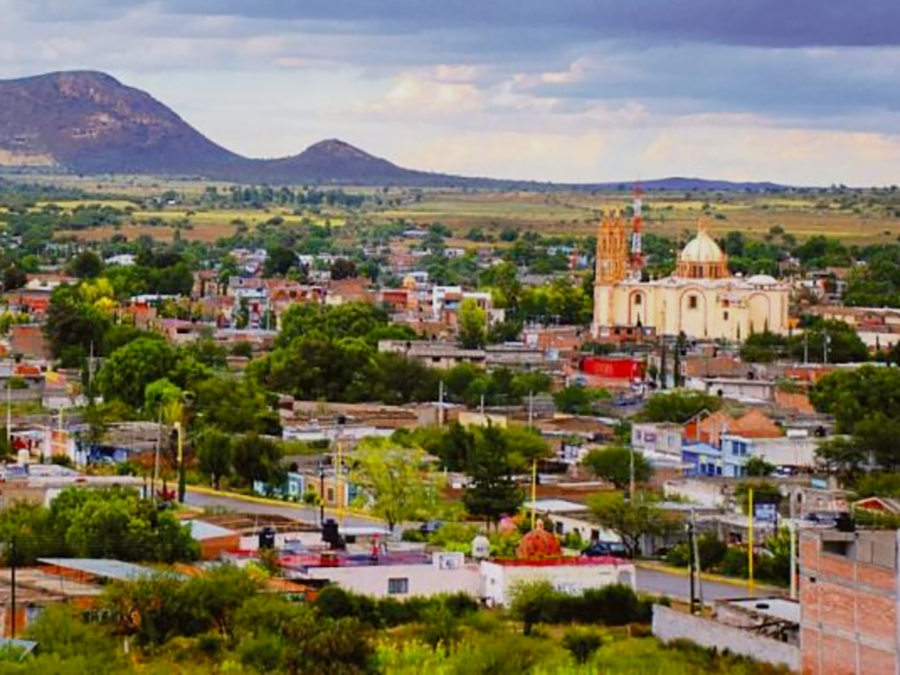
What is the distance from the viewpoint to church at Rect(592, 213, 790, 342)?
9256 cm

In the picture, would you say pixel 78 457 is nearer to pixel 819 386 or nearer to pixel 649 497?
pixel 649 497

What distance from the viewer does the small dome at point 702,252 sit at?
9512 cm

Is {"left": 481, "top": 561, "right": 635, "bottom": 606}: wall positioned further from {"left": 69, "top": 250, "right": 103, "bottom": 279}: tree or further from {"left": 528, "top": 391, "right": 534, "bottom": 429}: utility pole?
{"left": 69, "top": 250, "right": 103, "bottom": 279}: tree

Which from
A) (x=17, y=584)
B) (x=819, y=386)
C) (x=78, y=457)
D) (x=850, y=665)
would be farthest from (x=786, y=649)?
(x=819, y=386)

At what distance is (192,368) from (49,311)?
67.0ft

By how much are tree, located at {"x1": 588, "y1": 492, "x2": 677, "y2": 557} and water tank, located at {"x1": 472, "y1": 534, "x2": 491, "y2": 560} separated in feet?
11.5

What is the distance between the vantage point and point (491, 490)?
4606 centimetres

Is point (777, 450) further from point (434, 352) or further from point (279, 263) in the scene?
point (279, 263)

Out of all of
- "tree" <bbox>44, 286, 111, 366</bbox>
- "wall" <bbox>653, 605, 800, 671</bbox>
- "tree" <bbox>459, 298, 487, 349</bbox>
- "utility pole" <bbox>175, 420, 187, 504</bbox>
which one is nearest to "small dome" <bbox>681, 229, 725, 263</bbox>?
"tree" <bbox>459, 298, 487, 349</bbox>

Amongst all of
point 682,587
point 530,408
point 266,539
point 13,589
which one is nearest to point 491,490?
point 682,587

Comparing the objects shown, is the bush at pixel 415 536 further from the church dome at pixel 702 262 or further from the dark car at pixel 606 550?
the church dome at pixel 702 262

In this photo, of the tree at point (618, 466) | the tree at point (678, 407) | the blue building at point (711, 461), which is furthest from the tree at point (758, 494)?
the tree at point (678, 407)

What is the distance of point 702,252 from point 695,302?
111 inches

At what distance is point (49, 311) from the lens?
85.0m
